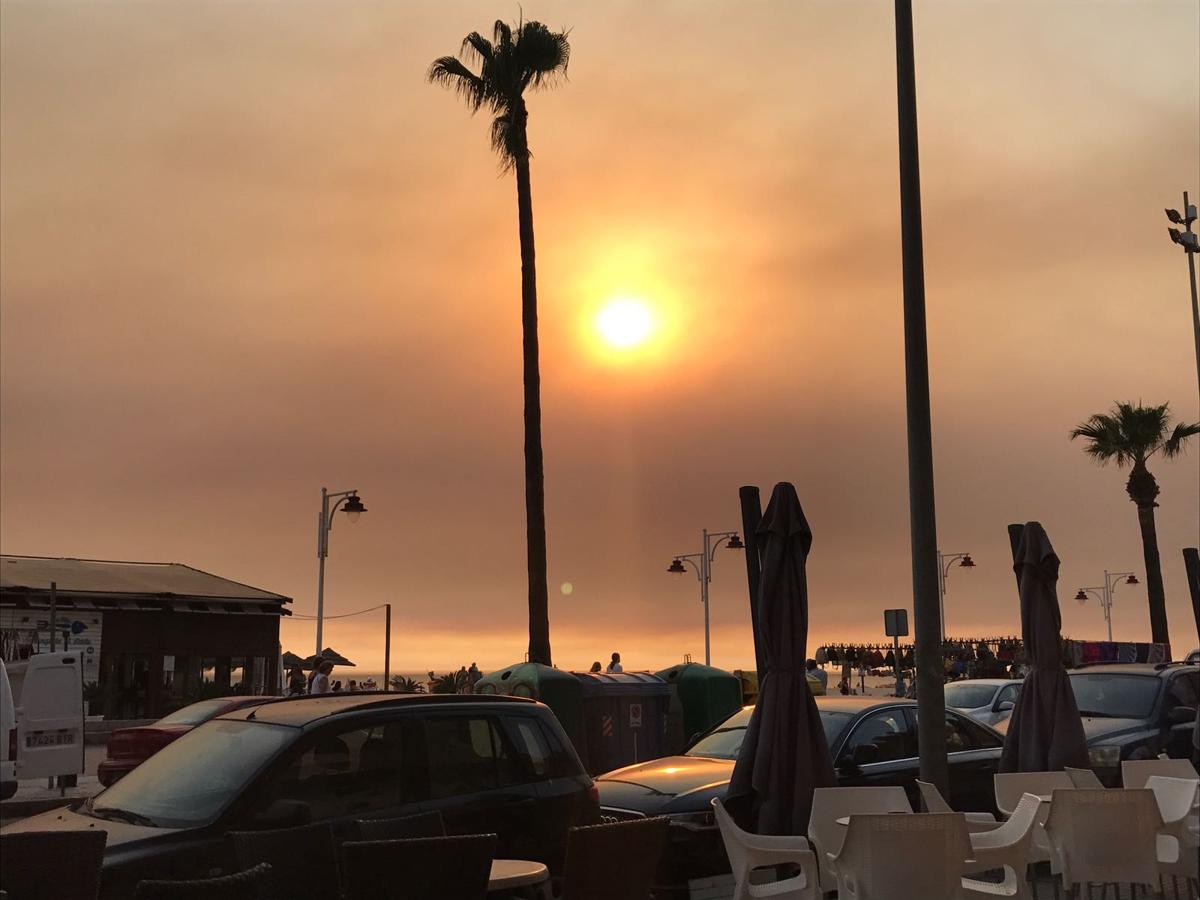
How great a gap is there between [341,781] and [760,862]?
279cm

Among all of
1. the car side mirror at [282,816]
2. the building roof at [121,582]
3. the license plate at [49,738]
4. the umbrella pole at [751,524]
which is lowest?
the car side mirror at [282,816]

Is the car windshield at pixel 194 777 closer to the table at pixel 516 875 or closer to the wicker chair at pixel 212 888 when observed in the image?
the table at pixel 516 875

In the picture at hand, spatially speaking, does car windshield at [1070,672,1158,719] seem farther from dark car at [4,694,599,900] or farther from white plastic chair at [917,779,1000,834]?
dark car at [4,694,599,900]

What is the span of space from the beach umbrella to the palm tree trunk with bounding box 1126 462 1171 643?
42.7 m

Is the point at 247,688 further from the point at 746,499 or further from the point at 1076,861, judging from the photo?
the point at 1076,861

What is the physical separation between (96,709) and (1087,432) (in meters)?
38.5

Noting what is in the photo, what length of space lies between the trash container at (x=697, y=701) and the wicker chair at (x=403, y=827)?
12.1 m

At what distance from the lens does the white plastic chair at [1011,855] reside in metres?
8.01

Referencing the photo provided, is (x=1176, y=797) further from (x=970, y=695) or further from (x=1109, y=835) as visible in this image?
(x=970, y=695)

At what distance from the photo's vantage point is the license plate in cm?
1919

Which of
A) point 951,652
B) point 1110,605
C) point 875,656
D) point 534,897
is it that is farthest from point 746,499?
point 1110,605

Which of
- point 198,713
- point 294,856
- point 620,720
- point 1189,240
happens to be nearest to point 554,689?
point 620,720

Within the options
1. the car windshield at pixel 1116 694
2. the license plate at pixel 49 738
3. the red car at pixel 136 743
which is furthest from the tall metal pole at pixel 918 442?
the license plate at pixel 49 738

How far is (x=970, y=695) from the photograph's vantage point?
20.5 metres
